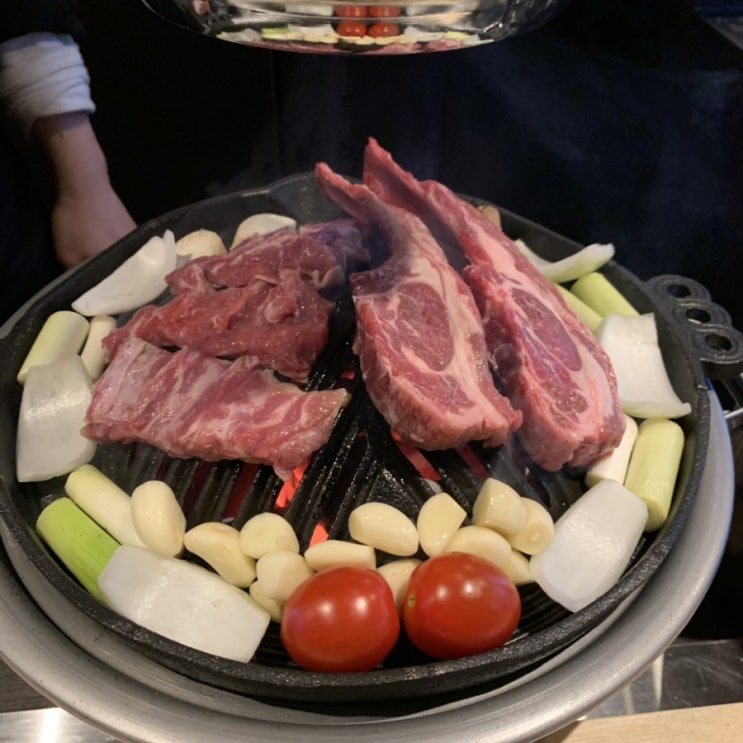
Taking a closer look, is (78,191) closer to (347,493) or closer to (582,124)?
(347,493)

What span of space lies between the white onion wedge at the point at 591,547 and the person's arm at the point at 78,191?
2085mm

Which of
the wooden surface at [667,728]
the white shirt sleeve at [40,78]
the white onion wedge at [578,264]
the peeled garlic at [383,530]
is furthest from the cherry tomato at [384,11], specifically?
the white shirt sleeve at [40,78]

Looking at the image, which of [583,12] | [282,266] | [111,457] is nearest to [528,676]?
[111,457]

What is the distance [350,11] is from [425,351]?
0.85 meters

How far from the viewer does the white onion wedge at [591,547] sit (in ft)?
4.86

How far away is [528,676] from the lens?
1451mm

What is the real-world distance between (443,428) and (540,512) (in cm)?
30

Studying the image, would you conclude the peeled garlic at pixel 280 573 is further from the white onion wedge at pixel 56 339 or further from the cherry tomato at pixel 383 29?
the cherry tomato at pixel 383 29

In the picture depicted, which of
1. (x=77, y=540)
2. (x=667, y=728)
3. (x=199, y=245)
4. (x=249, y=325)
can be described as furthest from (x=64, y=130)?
(x=667, y=728)

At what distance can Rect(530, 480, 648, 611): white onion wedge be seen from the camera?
1480mm

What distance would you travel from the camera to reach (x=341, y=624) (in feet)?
4.25

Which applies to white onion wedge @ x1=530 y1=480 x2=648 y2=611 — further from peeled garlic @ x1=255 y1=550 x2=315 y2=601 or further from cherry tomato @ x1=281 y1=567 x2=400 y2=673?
peeled garlic @ x1=255 y1=550 x2=315 y2=601

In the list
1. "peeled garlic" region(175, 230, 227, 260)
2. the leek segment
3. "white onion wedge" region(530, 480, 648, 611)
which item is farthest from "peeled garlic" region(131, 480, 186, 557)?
"peeled garlic" region(175, 230, 227, 260)

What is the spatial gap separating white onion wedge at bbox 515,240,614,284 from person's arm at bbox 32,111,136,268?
5.62 ft
